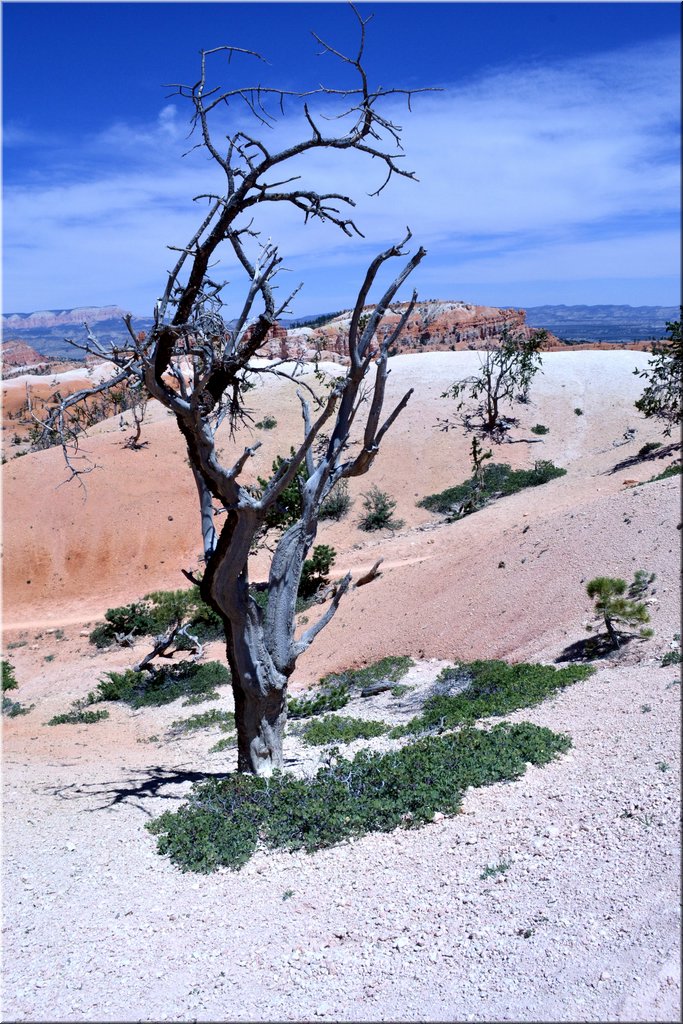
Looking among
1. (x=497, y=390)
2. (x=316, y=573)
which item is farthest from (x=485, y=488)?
(x=497, y=390)

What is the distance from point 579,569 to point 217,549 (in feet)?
24.3

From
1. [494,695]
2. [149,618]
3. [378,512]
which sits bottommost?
[149,618]

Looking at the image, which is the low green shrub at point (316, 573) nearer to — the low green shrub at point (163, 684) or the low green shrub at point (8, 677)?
the low green shrub at point (163, 684)

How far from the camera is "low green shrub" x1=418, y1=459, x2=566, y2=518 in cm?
2412

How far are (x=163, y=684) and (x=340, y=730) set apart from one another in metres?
5.97

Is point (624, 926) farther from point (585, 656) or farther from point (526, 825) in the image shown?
point (585, 656)

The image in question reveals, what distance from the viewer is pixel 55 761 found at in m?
9.97

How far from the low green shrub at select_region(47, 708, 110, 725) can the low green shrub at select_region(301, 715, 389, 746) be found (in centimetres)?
469

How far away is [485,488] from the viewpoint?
82.5ft

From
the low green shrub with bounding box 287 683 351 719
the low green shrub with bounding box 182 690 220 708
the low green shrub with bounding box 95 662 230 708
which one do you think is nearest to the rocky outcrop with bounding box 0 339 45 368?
the low green shrub with bounding box 95 662 230 708

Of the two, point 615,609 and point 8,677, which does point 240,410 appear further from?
point 8,677

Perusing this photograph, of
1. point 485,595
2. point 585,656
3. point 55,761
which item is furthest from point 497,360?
point 55,761

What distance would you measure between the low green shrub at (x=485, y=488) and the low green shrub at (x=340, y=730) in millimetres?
13963

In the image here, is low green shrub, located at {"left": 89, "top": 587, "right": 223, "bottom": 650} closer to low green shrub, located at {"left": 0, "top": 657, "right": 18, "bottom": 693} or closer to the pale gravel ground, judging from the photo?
low green shrub, located at {"left": 0, "top": 657, "right": 18, "bottom": 693}
